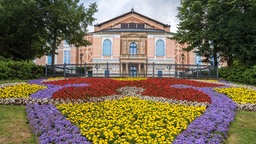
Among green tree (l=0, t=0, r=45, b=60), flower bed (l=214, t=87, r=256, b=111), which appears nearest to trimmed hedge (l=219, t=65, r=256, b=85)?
flower bed (l=214, t=87, r=256, b=111)

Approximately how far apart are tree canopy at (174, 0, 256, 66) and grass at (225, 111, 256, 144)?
12.4m

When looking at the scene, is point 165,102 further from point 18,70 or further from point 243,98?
point 18,70

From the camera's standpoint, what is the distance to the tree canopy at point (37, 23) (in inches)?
885

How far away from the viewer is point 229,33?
20500 millimetres

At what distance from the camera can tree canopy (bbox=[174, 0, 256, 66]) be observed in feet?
65.3

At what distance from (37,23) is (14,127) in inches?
764

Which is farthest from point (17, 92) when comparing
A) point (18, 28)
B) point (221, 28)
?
point (221, 28)

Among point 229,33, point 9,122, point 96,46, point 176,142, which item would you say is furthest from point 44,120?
point 96,46

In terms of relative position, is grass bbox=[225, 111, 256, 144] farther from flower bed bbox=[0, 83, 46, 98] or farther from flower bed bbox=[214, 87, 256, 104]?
flower bed bbox=[0, 83, 46, 98]

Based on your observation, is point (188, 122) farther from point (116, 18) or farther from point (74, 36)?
point (116, 18)

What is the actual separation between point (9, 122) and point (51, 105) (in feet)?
6.08

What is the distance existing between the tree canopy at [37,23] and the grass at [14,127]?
51.3 feet

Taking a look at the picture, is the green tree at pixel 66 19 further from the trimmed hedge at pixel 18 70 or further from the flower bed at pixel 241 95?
the flower bed at pixel 241 95

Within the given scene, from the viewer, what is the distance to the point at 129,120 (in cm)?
708
